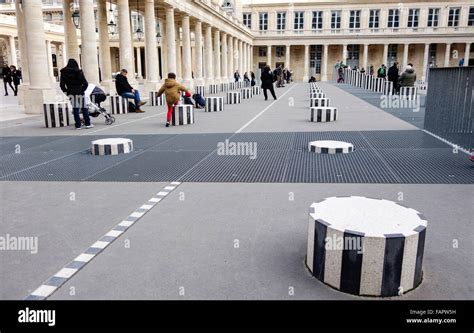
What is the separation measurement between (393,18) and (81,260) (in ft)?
268

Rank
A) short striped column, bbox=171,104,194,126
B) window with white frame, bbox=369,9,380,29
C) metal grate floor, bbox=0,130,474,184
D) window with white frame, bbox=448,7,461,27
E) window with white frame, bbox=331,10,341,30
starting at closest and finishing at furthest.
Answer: metal grate floor, bbox=0,130,474,184 < short striped column, bbox=171,104,194,126 < window with white frame, bbox=448,7,461,27 < window with white frame, bbox=369,9,380,29 < window with white frame, bbox=331,10,341,30

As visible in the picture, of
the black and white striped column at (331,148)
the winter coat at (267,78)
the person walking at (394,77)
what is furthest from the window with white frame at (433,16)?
the black and white striped column at (331,148)

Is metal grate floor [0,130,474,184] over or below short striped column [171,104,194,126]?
below

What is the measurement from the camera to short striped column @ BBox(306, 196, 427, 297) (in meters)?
3.00

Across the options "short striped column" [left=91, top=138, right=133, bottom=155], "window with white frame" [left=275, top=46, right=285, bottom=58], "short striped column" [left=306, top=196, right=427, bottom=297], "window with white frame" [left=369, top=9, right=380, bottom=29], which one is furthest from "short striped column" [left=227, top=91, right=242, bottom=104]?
"window with white frame" [left=369, top=9, right=380, bottom=29]

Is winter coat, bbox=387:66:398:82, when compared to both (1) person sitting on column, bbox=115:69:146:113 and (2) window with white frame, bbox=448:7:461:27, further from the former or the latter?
(2) window with white frame, bbox=448:7:461:27

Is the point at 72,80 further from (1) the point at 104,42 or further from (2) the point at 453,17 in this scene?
(2) the point at 453,17

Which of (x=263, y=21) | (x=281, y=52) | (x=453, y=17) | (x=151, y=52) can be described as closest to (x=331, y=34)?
(x=281, y=52)

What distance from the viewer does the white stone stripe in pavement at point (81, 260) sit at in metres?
3.20

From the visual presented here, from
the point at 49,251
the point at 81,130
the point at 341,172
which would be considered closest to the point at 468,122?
the point at 341,172

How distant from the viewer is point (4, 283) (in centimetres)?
337

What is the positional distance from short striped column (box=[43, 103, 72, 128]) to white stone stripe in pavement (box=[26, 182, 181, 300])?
954 centimetres
